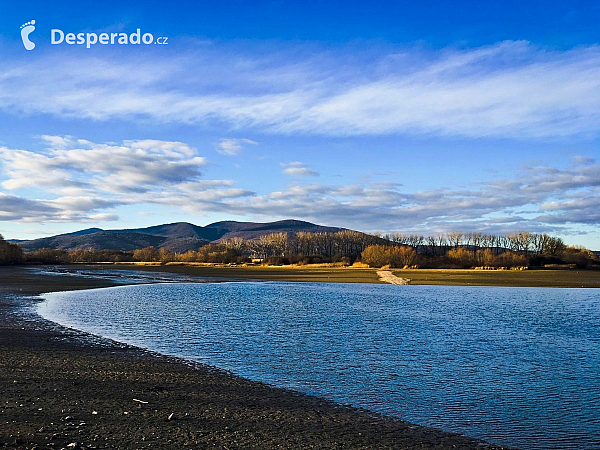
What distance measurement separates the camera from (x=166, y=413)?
Answer: 33.9 ft

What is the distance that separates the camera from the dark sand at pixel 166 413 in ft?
29.0

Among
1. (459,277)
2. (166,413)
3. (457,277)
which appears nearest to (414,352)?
(166,413)

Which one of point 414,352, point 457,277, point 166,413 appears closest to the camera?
point 166,413

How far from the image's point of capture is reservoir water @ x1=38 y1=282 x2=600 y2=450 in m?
11.3

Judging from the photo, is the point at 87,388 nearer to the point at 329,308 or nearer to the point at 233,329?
the point at 233,329

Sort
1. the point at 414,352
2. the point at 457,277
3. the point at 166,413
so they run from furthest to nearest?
the point at 457,277 → the point at 414,352 → the point at 166,413

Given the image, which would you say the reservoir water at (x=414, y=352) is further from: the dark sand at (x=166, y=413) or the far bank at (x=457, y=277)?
the far bank at (x=457, y=277)

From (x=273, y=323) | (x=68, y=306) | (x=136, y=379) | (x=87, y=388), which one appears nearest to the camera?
(x=87, y=388)

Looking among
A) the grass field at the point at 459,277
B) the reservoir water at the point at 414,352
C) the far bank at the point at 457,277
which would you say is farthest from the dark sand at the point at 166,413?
the grass field at the point at 459,277

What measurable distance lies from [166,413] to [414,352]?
33.7ft

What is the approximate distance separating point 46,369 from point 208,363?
446 cm

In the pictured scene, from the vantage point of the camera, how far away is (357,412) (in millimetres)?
11172

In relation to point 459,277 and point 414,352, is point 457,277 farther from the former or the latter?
point 414,352

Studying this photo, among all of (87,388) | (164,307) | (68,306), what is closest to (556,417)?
(87,388)
